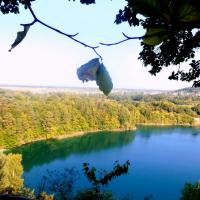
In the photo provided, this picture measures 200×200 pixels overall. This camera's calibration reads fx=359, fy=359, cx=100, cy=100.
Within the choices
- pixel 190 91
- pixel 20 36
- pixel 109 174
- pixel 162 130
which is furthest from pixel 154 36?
pixel 190 91

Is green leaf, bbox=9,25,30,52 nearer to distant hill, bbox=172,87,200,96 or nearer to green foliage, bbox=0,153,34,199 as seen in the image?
green foliage, bbox=0,153,34,199

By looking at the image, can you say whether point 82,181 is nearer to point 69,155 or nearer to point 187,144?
point 69,155

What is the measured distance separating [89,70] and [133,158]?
29105 millimetres

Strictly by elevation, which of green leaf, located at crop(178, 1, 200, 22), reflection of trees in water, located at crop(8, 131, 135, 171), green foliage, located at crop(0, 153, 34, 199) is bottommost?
reflection of trees in water, located at crop(8, 131, 135, 171)

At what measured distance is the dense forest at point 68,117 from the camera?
113 ft

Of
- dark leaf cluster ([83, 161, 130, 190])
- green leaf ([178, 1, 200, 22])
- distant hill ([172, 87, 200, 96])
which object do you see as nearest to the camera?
green leaf ([178, 1, 200, 22])

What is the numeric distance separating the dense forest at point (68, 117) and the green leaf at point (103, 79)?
32695mm

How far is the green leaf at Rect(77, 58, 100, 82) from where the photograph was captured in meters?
0.46

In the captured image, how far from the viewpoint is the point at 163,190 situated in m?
21.3

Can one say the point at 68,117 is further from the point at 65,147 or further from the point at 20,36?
the point at 20,36

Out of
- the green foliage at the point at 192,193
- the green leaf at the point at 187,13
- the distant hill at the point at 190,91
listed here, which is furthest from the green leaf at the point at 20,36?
the distant hill at the point at 190,91

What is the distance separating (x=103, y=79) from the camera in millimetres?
477

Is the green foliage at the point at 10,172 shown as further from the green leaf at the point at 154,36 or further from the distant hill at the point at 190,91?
the distant hill at the point at 190,91

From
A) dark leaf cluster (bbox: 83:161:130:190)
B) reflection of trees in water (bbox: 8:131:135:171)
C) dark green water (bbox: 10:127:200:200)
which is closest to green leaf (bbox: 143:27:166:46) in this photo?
dark leaf cluster (bbox: 83:161:130:190)
